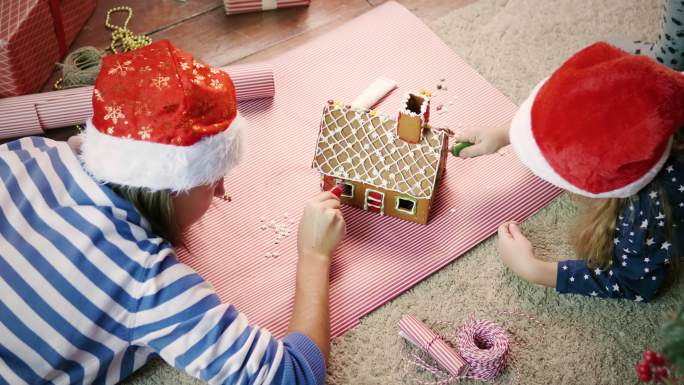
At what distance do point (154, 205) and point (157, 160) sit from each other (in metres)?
0.11

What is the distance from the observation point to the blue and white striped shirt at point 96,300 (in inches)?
37.1

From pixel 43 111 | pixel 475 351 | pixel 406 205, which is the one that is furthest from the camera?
pixel 43 111

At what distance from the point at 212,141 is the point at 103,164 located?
152 millimetres

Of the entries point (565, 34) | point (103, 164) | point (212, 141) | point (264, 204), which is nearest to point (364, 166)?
point (264, 204)

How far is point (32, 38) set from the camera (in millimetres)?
1415

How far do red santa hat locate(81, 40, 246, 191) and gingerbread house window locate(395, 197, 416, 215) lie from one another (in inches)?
15.1

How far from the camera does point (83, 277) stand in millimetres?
950

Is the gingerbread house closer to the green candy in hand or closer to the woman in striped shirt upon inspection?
the green candy in hand

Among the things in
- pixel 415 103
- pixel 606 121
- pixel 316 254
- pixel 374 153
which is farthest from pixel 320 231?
pixel 606 121

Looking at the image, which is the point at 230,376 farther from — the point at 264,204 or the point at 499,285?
the point at 499,285

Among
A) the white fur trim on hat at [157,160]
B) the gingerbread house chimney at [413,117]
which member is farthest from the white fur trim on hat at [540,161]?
the white fur trim on hat at [157,160]

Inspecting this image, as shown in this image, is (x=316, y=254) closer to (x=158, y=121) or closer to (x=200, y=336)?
(x=200, y=336)

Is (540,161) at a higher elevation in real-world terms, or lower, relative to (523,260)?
higher

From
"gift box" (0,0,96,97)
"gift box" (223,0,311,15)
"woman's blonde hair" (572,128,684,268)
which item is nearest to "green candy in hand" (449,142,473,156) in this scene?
"woman's blonde hair" (572,128,684,268)
